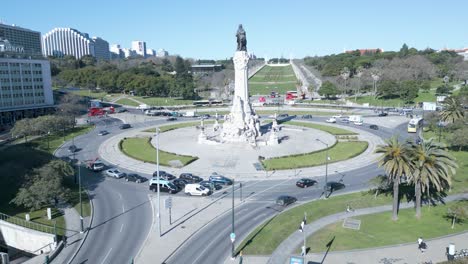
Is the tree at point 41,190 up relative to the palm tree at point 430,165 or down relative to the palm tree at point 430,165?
down

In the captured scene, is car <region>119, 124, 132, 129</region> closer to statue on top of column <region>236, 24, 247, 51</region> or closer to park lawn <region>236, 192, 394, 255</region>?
statue on top of column <region>236, 24, 247, 51</region>

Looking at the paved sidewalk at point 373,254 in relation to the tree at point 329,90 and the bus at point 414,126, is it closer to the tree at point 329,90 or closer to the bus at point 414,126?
the bus at point 414,126

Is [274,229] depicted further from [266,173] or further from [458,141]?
[458,141]

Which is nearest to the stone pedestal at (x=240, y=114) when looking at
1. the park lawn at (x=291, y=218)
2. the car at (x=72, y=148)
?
the car at (x=72, y=148)

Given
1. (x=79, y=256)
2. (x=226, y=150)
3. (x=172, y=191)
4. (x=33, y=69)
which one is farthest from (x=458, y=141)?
(x=33, y=69)

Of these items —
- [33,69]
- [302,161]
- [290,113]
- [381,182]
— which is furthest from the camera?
[290,113]

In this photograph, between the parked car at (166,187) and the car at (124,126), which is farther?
the car at (124,126)
